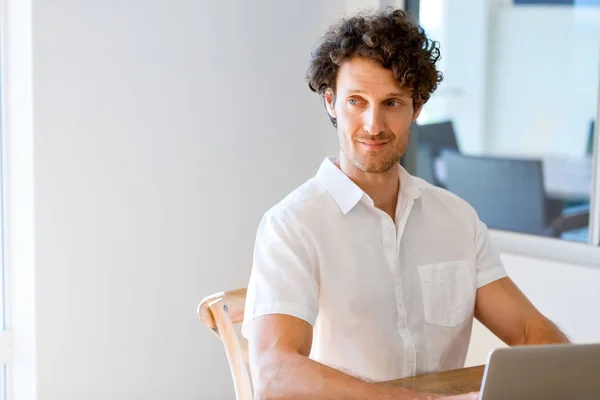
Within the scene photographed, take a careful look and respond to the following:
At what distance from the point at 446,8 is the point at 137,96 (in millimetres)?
1212

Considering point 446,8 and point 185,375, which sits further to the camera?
point 446,8

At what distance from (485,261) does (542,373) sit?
2.60 ft

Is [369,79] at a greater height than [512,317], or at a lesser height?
greater

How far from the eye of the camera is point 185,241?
3.02m

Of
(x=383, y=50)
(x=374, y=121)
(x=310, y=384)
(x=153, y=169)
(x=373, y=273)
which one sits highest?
(x=383, y=50)

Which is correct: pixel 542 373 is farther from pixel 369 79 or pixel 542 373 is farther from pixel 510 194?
pixel 510 194

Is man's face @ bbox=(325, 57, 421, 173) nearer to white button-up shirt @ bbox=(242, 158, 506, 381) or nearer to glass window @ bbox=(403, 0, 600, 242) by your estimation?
white button-up shirt @ bbox=(242, 158, 506, 381)

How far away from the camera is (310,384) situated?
5.30 ft

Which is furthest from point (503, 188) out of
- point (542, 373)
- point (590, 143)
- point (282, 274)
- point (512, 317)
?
point (542, 373)

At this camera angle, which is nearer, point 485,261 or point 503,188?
point 485,261

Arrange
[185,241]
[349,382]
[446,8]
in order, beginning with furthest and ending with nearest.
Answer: [446,8], [185,241], [349,382]

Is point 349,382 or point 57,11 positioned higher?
point 57,11

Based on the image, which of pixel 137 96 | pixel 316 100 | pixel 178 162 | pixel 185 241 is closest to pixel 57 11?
pixel 137 96

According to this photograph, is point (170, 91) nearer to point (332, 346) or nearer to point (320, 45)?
point (320, 45)
